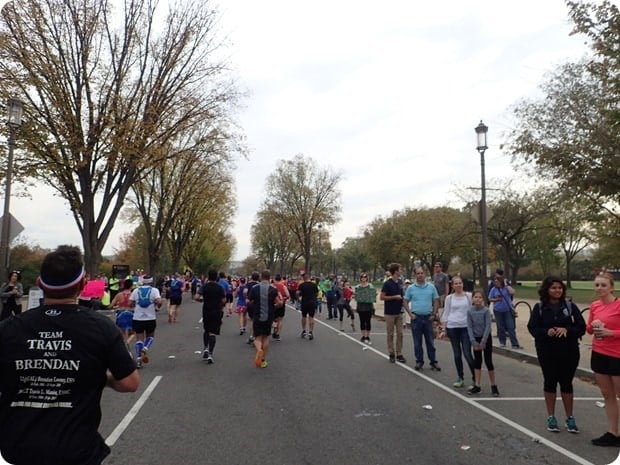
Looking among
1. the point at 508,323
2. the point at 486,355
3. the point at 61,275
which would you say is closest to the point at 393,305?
the point at 486,355

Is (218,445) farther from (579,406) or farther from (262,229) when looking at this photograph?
(262,229)

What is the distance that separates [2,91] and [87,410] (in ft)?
60.3

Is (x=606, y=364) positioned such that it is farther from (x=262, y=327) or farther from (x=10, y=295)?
(x=10, y=295)

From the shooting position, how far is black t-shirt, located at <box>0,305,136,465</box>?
7.37 feet

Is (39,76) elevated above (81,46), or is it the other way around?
Answer: (81,46)

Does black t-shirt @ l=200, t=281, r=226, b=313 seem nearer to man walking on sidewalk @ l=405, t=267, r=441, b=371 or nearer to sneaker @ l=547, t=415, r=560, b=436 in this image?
man walking on sidewalk @ l=405, t=267, r=441, b=371

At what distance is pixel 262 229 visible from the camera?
73.9 m

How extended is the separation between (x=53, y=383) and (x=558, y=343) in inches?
213

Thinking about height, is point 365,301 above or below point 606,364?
above

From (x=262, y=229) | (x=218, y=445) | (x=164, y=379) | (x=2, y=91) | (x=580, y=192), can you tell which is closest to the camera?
(x=218, y=445)

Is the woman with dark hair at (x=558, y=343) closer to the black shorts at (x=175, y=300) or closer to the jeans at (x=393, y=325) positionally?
the jeans at (x=393, y=325)

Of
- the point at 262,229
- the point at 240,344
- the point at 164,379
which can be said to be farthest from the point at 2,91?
the point at 262,229

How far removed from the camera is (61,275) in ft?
8.20

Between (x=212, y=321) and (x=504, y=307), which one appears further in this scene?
(x=504, y=307)
